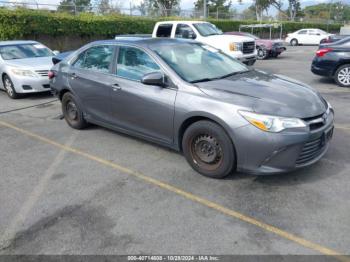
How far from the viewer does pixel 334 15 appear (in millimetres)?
84500

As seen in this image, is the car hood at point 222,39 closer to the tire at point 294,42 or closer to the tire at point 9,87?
the tire at point 9,87

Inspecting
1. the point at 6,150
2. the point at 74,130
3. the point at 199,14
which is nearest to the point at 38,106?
the point at 74,130

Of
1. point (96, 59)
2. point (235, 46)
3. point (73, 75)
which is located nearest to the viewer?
point (96, 59)

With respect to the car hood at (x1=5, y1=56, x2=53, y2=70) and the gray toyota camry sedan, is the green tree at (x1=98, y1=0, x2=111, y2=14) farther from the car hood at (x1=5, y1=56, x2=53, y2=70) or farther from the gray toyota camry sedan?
the gray toyota camry sedan

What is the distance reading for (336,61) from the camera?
9.45 m

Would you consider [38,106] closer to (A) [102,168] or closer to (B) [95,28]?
(A) [102,168]

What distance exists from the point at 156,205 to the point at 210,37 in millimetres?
10509

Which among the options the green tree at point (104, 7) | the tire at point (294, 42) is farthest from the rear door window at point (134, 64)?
the tire at point (294, 42)

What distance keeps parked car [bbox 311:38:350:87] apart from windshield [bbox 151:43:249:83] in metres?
5.46

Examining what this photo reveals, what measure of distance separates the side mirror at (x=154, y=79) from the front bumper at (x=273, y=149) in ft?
3.97

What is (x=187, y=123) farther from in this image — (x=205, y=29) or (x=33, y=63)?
(x=205, y=29)

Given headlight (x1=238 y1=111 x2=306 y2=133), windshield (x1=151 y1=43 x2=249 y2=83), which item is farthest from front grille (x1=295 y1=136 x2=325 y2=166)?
windshield (x1=151 y1=43 x2=249 y2=83)

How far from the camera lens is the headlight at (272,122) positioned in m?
3.61

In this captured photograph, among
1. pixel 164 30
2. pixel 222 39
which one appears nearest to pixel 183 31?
pixel 164 30
